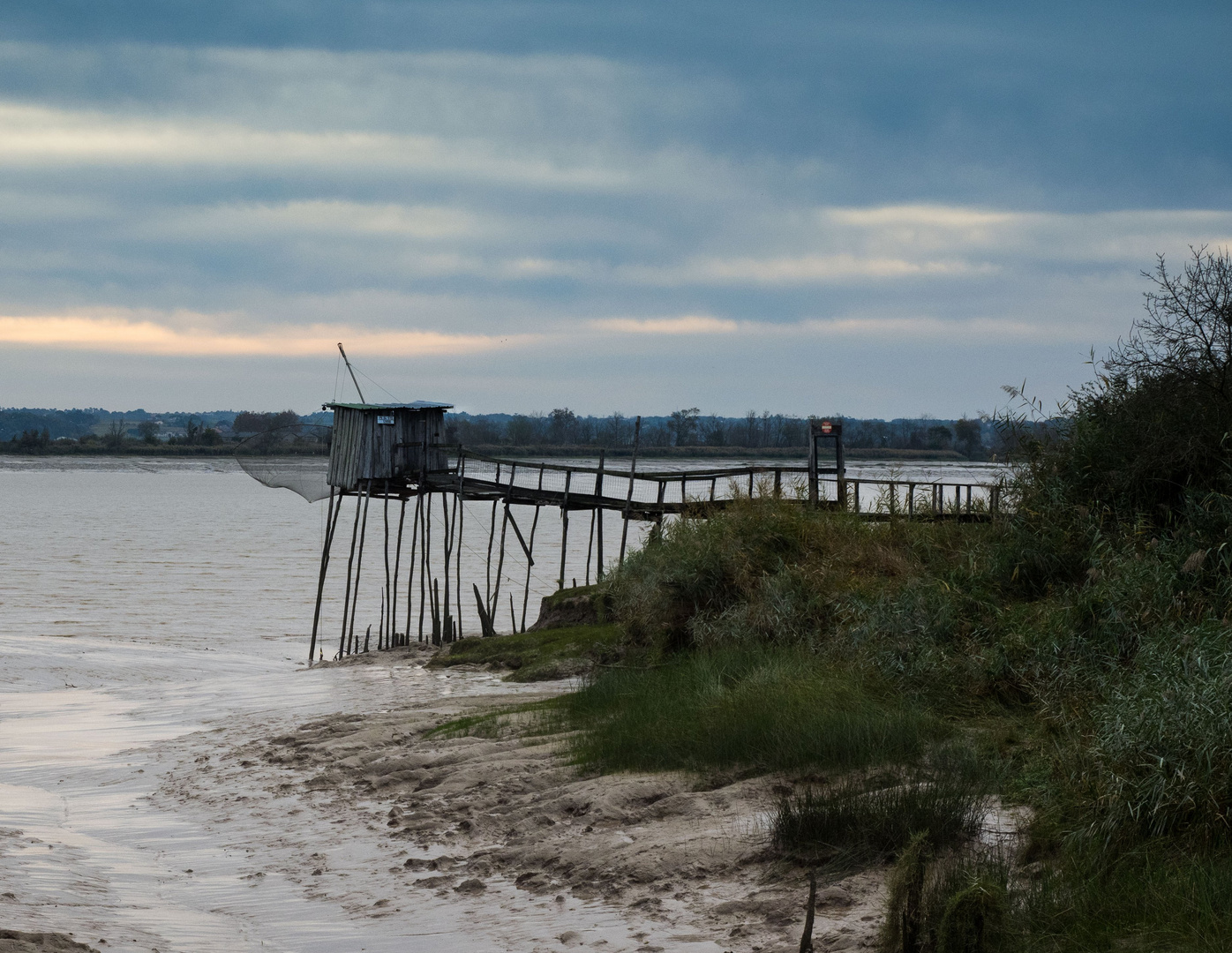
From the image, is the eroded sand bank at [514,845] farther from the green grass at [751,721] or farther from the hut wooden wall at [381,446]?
the hut wooden wall at [381,446]

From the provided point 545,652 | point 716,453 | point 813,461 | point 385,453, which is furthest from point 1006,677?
point 716,453

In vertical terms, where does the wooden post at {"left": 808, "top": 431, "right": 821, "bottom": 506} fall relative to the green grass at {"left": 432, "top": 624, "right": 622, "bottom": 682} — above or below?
above

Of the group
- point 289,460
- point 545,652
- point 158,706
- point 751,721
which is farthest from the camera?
point 289,460

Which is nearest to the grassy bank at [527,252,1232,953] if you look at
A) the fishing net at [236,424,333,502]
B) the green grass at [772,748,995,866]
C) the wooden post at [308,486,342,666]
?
the green grass at [772,748,995,866]

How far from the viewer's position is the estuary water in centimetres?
606

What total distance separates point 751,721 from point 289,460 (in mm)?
18860

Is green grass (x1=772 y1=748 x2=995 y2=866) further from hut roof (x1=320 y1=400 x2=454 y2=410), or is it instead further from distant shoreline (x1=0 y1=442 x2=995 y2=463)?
distant shoreline (x1=0 y1=442 x2=995 y2=463)

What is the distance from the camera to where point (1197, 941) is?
447 cm

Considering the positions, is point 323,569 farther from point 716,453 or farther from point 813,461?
point 716,453

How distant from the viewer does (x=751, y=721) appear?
7.89m

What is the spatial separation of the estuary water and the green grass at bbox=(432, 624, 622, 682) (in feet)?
2.03

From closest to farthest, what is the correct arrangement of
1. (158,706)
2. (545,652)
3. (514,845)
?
(514,845) → (158,706) → (545,652)

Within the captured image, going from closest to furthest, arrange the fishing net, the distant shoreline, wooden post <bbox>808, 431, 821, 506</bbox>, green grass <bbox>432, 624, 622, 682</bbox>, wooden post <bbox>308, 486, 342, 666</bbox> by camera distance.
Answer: green grass <bbox>432, 624, 622, 682</bbox>, wooden post <bbox>808, 431, 821, 506</bbox>, wooden post <bbox>308, 486, 342, 666</bbox>, the fishing net, the distant shoreline

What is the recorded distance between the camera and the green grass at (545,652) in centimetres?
1417
